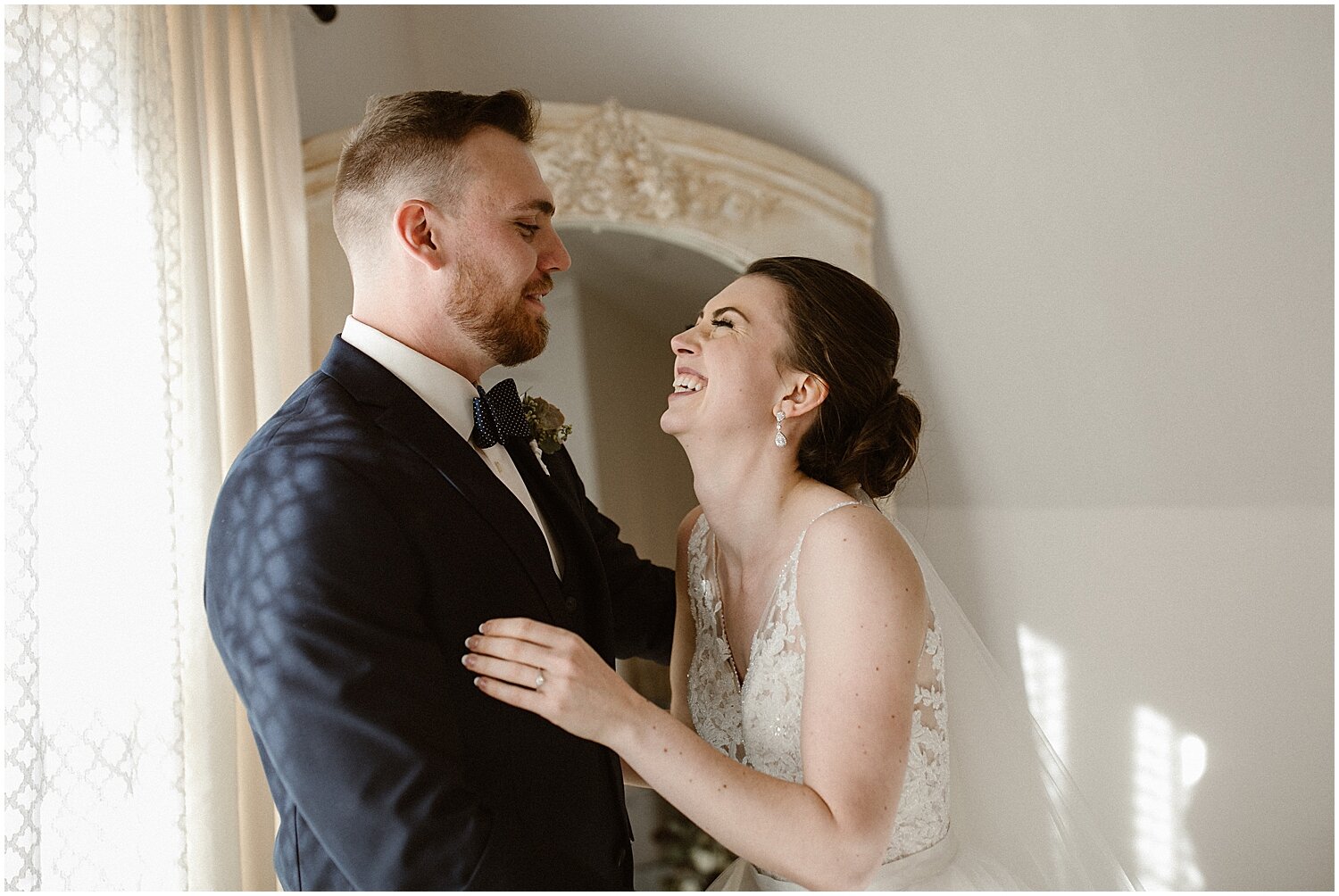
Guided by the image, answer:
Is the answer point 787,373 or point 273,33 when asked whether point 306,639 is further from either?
point 273,33

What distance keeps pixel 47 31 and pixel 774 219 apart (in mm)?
1859

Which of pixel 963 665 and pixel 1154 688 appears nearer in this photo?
pixel 963 665

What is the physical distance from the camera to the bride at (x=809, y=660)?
4.55 feet

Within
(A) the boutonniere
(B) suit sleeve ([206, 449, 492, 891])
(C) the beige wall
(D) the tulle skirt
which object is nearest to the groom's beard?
(A) the boutonniere

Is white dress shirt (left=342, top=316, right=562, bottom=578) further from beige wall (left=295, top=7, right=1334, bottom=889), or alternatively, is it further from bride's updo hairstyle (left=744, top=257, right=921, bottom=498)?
beige wall (left=295, top=7, right=1334, bottom=889)

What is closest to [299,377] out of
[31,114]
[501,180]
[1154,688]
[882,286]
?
[31,114]

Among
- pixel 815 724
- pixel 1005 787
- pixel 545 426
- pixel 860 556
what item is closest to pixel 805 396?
pixel 860 556

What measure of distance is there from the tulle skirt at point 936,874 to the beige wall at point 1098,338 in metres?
1.63

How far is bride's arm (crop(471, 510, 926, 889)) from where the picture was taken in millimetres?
1318

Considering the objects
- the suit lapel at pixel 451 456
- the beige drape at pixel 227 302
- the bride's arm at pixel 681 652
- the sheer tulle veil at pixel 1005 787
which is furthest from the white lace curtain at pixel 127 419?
the sheer tulle veil at pixel 1005 787

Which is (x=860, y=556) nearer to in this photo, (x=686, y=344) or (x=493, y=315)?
(x=686, y=344)

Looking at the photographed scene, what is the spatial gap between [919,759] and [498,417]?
2.91 feet

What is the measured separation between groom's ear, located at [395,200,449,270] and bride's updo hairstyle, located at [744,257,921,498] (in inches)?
23.4

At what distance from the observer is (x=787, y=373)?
1794mm
